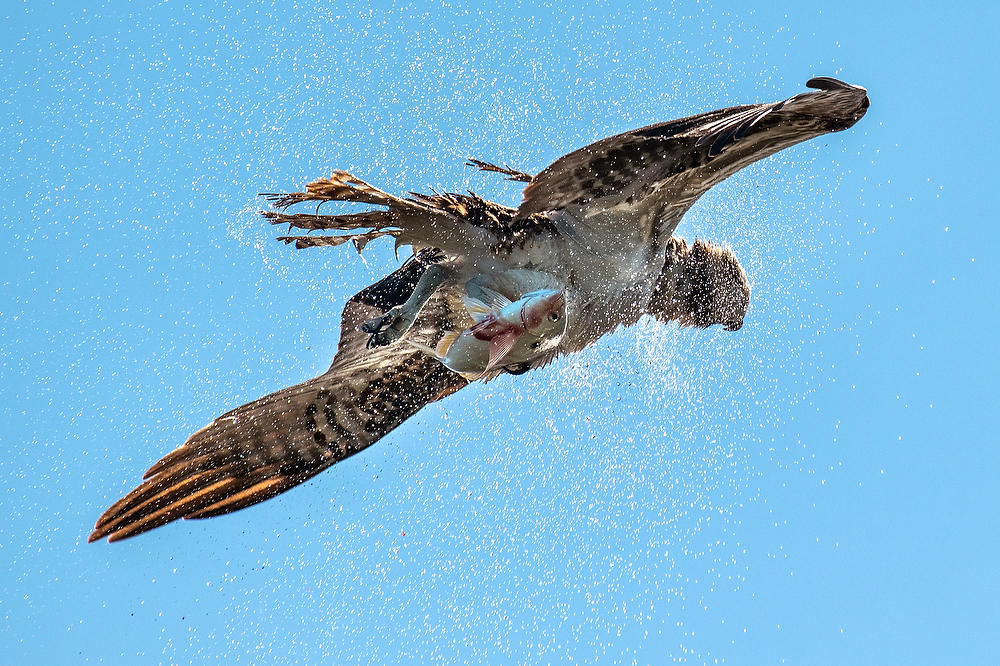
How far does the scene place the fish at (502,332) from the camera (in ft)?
26.8

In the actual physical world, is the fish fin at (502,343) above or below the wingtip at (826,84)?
below

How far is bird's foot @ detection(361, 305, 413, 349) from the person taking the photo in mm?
8406

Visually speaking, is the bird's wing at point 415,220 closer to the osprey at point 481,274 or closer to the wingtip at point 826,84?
the osprey at point 481,274

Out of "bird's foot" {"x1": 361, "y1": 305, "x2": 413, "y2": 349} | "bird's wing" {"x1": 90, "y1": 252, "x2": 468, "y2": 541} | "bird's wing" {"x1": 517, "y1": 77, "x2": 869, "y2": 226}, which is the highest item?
"bird's wing" {"x1": 517, "y1": 77, "x2": 869, "y2": 226}

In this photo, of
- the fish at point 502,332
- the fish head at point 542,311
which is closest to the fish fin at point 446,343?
the fish at point 502,332

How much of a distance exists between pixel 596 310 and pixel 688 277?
119 cm

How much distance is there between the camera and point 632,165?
7918mm

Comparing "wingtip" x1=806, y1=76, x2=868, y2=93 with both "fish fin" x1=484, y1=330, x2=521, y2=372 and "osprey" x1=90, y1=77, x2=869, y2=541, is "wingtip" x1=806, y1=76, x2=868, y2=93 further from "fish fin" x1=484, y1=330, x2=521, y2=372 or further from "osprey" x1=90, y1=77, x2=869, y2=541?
"fish fin" x1=484, y1=330, x2=521, y2=372

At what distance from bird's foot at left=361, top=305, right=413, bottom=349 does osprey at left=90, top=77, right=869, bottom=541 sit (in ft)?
0.03

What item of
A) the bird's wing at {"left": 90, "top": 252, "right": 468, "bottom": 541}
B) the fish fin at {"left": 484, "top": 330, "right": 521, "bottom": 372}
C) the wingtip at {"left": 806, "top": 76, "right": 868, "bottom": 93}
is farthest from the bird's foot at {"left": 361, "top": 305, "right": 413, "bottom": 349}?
the wingtip at {"left": 806, "top": 76, "right": 868, "bottom": 93}

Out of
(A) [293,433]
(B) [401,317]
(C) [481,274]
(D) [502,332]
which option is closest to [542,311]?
(D) [502,332]

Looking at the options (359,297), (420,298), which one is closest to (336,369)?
(359,297)

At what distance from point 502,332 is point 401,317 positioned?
77cm

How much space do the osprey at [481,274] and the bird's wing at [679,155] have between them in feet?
0.04
